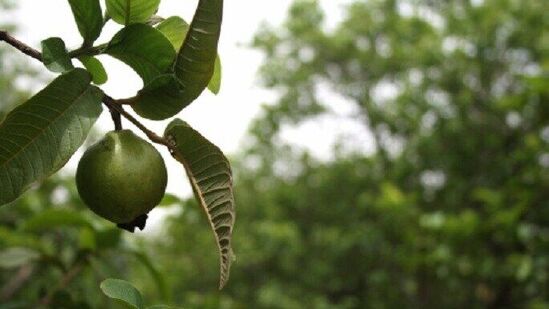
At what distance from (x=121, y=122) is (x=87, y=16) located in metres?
0.10

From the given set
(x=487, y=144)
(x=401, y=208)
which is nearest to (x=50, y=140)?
(x=401, y=208)

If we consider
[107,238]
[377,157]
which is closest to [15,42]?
[107,238]

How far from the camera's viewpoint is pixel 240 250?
34.8ft

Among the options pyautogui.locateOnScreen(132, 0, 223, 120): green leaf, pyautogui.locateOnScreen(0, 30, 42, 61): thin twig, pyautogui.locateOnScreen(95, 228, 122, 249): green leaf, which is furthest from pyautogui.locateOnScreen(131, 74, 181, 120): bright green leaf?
pyautogui.locateOnScreen(95, 228, 122, 249): green leaf

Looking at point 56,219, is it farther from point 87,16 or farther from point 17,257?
point 87,16

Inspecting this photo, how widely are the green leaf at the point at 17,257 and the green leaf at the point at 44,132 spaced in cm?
92

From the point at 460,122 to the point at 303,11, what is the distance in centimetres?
304

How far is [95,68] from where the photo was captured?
2.38 ft

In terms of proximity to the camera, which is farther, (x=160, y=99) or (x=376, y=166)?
(x=376, y=166)

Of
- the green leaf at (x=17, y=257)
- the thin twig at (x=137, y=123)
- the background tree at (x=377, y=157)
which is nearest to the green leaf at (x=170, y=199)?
the green leaf at (x=17, y=257)

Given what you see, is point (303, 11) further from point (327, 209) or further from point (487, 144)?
point (487, 144)

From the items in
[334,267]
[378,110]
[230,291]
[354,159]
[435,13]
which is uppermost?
[435,13]

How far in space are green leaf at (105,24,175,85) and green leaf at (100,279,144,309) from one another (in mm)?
181

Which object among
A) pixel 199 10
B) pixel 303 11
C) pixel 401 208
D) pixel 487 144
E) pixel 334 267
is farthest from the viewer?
pixel 303 11
